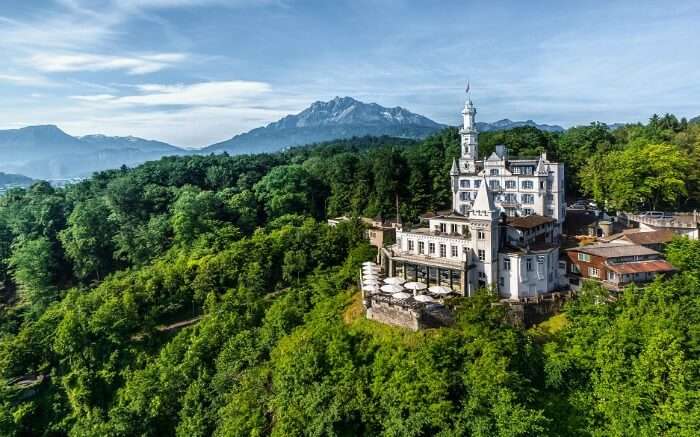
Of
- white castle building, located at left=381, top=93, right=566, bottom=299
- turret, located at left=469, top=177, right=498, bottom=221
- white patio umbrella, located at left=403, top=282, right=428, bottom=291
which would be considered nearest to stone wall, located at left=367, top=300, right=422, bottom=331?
white patio umbrella, located at left=403, top=282, right=428, bottom=291

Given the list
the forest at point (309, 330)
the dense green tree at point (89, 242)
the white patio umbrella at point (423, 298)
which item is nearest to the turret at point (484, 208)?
the forest at point (309, 330)

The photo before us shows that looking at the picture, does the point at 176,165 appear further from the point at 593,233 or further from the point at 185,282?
the point at 593,233

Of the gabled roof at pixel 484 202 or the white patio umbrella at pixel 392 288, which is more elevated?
the gabled roof at pixel 484 202

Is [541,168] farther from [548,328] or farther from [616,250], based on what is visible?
[548,328]

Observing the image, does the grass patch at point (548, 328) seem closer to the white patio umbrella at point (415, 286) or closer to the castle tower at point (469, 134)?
the white patio umbrella at point (415, 286)

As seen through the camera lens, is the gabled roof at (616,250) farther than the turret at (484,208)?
No

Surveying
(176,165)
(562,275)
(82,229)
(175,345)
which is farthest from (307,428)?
(176,165)

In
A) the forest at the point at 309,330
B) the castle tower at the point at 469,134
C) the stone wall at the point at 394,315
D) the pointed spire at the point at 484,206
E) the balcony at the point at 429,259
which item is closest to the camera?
the forest at the point at 309,330
